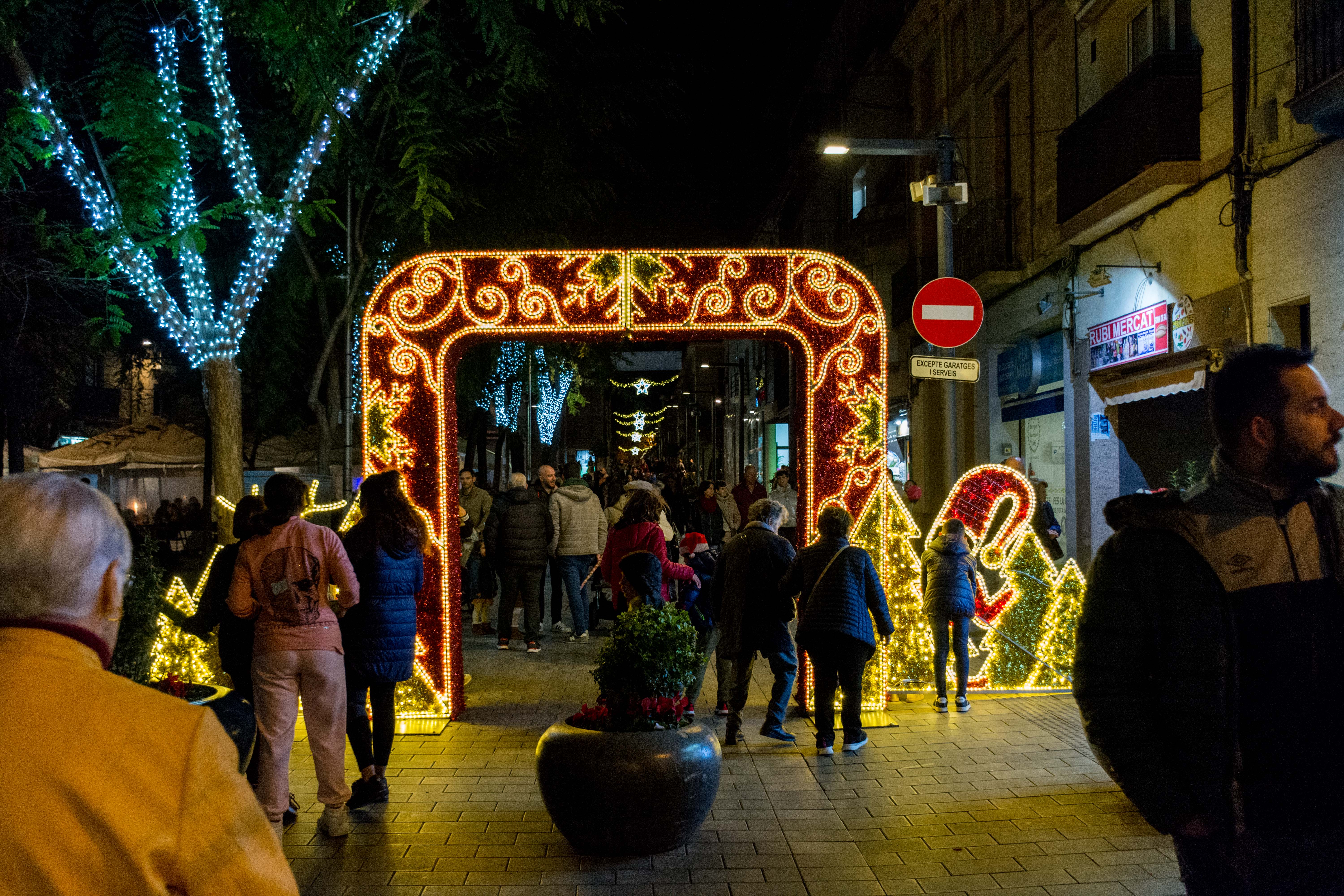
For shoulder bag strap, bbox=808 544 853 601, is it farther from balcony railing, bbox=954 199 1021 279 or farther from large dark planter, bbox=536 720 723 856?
balcony railing, bbox=954 199 1021 279

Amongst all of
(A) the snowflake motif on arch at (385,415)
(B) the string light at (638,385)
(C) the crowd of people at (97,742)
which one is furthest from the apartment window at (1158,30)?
(C) the crowd of people at (97,742)

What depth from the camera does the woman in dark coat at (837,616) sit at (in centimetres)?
750

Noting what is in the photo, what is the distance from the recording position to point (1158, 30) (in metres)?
13.7

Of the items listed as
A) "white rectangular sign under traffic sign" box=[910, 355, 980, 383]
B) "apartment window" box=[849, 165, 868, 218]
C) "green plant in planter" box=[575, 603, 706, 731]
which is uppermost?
"apartment window" box=[849, 165, 868, 218]

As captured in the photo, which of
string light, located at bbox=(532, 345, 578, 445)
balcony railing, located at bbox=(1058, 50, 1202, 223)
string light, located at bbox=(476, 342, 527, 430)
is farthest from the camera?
string light, located at bbox=(532, 345, 578, 445)

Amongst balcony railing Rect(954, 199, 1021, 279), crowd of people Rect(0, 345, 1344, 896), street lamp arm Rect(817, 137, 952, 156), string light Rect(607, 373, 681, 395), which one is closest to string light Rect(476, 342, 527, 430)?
string light Rect(607, 373, 681, 395)

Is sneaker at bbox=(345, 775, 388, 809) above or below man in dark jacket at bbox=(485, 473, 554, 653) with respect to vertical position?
below

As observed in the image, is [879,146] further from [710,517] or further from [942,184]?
[710,517]

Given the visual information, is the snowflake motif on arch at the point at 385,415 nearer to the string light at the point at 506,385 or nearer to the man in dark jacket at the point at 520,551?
the man in dark jacket at the point at 520,551

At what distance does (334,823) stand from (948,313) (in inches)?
304

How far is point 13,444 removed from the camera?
55.3 feet

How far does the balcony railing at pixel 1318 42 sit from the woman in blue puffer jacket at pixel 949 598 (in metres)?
4.81

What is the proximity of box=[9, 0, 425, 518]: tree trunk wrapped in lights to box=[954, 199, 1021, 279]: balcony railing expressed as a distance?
1029cm

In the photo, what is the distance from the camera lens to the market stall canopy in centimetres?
1966
